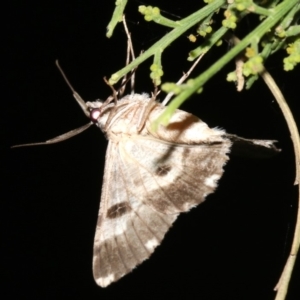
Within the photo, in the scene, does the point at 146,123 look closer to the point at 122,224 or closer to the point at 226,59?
the point at 122,224

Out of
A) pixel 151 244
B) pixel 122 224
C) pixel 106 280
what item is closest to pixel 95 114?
pixel 122 224

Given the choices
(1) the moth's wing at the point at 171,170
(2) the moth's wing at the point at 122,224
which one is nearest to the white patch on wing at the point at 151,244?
(2) the moth's wing at the point at 122,224

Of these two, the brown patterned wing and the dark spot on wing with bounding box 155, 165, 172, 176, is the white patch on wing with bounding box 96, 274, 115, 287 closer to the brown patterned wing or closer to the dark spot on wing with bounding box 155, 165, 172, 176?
the brown patterned wing

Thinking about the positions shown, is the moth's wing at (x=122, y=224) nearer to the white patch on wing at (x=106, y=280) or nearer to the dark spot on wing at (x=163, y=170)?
the white patch on wing at (x=106, y=280)

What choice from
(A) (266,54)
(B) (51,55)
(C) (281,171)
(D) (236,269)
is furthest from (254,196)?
(A) (266,54)

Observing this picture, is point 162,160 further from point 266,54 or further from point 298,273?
point 298,273
